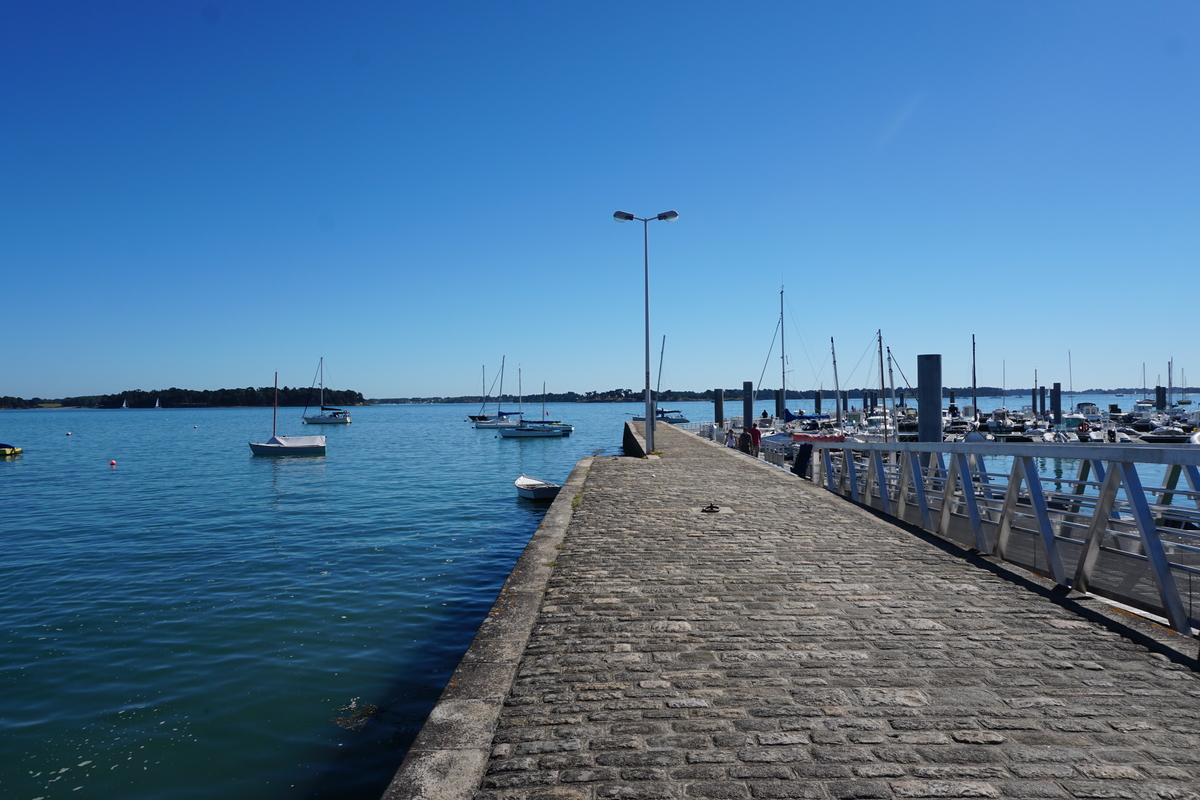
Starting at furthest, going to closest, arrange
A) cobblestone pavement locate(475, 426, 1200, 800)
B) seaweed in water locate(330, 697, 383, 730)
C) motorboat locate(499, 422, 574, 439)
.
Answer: motorboat locate(499, 422, 574, 439) → seaweed in water locate(330, 697, 383, 730) → cobblestone pavement locate(475, 426, 1200, 800)

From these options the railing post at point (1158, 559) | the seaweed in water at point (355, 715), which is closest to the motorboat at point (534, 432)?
the seaweed in water at point (355, 715)

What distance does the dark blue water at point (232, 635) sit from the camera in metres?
5.68

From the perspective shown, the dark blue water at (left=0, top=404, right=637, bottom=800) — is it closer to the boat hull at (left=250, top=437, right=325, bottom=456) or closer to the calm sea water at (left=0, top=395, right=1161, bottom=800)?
the calm sea water at (left=0, top=395, right=1161, bottom=800)

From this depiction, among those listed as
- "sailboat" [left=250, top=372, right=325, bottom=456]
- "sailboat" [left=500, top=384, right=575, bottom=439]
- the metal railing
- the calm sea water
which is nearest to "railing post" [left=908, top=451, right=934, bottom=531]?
the metal railing

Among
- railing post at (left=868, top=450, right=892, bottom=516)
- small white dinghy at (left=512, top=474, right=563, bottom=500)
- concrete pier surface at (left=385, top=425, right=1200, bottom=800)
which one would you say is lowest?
small white dinghy at (left=512, top=474, right=563, bottom=500)

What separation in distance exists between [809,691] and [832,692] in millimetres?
127

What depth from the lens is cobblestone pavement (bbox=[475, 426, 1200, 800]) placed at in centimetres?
312

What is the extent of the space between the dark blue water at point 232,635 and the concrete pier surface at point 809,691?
1.98 metres

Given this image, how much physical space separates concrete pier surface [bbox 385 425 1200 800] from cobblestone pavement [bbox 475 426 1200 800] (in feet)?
0.05

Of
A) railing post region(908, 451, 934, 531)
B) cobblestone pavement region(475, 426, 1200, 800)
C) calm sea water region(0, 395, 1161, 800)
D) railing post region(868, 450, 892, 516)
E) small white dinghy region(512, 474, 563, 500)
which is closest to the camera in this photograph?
cobblestone pavement region(475, 426, 1200, 800)

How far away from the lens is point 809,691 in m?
4.02

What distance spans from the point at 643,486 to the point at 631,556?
7.07m

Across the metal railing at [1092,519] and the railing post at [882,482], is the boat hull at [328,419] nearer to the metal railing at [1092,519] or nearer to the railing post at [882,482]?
the railing post at [882,482]

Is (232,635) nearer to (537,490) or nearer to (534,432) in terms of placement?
(537,490)
